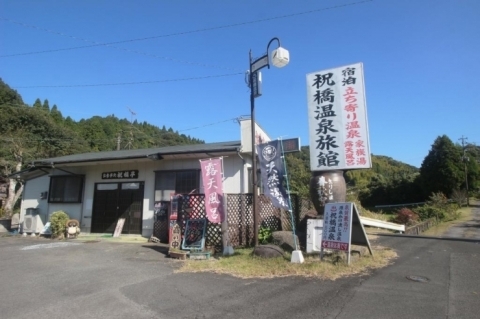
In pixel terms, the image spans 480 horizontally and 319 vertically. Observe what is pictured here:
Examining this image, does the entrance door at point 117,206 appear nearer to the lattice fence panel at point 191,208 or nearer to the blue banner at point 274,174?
the lattice fence panel at point 191,208

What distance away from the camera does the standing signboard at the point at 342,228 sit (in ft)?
Result: 21.6

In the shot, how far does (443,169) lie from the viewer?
3541 cm

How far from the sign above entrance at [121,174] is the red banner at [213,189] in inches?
211

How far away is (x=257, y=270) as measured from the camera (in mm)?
6258

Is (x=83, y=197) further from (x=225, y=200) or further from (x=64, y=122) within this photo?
(x=64, y=122)

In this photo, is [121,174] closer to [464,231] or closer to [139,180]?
[139,180]

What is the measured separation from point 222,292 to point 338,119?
5.15m

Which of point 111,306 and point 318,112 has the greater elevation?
point 318,112

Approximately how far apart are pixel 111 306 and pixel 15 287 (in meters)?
2.41

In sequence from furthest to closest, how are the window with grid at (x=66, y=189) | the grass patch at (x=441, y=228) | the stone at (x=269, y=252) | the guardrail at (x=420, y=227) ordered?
the guardrail at (x=420, y=227), the grass patch at (x=441, y=228), the window with grid at (x=66, y=189), the stone at (x=269, y=252)

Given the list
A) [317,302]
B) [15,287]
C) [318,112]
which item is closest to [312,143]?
[318,112]

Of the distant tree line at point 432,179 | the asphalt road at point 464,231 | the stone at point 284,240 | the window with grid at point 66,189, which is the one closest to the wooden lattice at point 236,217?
the stone at point 284,240

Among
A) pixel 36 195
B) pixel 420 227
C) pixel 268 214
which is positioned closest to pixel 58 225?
pixel 36 195

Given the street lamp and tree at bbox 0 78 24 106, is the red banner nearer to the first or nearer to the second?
the street lamp
